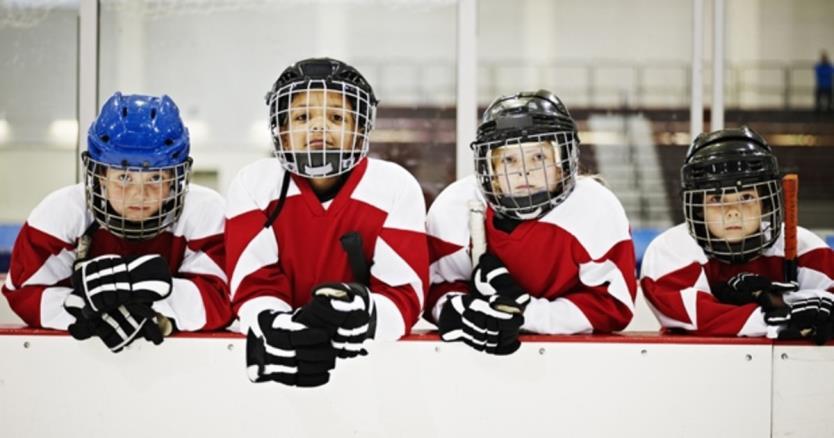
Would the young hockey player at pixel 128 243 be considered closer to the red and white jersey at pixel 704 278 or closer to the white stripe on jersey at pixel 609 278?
the white stripe on jersey at pixel 609 278

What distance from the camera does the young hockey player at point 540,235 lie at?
5.25 ft

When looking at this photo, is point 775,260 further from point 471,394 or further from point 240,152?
point 240,152

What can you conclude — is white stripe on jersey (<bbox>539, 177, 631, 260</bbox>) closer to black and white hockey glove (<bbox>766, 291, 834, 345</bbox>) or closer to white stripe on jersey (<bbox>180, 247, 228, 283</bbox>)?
black and white hockey glove (<bbox>766, 291, 834, 345</bbox>)

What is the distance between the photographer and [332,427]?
5.06 feet

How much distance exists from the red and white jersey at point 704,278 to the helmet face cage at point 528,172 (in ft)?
0.93

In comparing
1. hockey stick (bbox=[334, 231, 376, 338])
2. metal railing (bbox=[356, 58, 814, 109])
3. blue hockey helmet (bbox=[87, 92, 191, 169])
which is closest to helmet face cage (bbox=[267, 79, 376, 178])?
hockey stick (bbox=[334, 231, 376, 338])

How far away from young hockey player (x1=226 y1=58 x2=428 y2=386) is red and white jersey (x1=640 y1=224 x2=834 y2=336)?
50 centimetres

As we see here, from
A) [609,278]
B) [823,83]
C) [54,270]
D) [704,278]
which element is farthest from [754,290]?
[823,83]

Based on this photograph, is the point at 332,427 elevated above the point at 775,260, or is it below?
below

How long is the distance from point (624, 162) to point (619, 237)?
26.5 ft

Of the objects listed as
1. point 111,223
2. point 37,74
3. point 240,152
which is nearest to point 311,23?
point 240,152

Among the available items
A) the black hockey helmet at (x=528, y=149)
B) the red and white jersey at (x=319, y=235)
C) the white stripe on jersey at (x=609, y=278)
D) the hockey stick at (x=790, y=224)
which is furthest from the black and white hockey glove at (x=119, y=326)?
the hockey stick at (x=790, y=224)

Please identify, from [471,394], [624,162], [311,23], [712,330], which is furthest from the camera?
[624,162]

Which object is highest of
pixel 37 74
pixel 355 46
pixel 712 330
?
pixel 355 46
